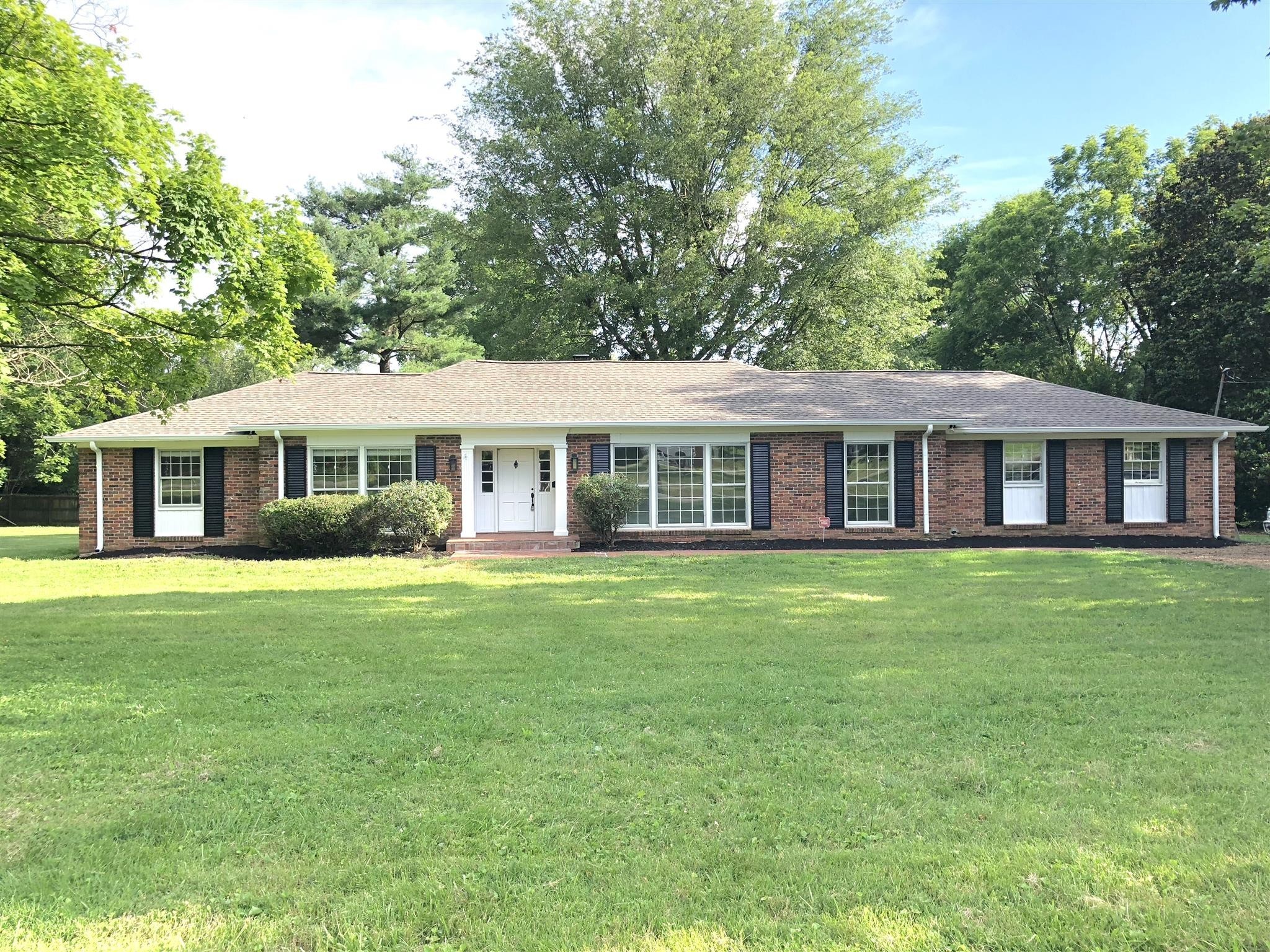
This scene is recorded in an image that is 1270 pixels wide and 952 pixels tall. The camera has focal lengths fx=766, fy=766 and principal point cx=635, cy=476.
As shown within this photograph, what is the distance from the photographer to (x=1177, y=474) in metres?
17.7

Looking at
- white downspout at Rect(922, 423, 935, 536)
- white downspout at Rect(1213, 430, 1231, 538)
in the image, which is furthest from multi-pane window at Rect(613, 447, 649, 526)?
white downspout at Rect(1213, 430, 1231, 538)

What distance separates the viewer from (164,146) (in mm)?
7953

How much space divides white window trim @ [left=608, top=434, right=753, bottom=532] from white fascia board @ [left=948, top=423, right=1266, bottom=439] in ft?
15.8

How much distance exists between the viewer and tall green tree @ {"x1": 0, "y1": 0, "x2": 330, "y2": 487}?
22.4 ft

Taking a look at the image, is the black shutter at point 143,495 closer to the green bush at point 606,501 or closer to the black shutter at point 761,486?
the green bush at point 606,501

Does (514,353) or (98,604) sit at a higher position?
(514,353)

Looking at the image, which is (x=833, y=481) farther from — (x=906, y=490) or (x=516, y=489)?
(x=516, y=489)

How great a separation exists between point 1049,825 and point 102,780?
481 cm

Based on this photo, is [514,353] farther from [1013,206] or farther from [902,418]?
[1013,206]

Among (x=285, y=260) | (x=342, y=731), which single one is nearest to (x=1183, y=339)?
(x=285, y=260)

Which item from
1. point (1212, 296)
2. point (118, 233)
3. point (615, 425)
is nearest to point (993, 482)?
point (615, 425)

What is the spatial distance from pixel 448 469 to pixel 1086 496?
14404mm

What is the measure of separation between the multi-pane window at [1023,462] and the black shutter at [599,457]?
30.0 ft

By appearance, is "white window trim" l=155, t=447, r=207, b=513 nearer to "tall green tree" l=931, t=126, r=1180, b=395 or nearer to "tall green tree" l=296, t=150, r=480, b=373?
"tall green tree" l=296, t=150, r=480, b=373
